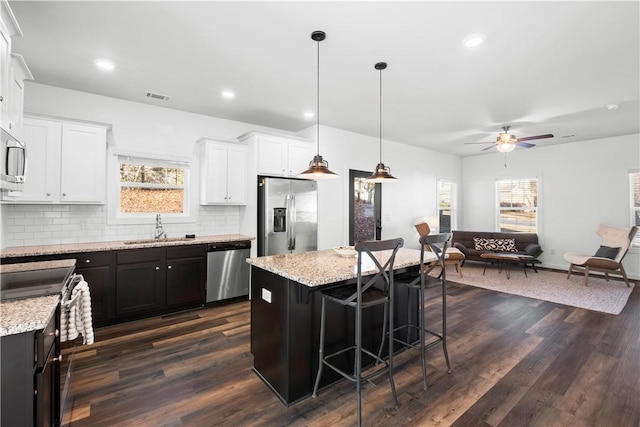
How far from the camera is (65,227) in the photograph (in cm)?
363

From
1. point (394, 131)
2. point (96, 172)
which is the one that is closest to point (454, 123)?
point (394, 131)

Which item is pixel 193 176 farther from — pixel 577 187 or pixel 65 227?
pixel 577 187

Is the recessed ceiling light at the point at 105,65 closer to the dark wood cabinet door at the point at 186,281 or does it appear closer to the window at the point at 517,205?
the dark wood cabinet door at the point at 186,281

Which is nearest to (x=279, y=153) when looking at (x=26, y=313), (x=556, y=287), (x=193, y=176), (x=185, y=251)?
(x=193, y=176)

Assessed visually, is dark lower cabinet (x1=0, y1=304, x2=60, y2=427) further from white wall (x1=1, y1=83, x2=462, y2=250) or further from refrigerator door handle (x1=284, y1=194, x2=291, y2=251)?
refrigerator door handle (x1=284, y1=194, x2=291, y2=251)

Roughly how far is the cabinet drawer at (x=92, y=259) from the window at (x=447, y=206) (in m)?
7.00

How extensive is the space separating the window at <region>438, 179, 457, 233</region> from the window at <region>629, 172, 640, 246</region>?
3306mm

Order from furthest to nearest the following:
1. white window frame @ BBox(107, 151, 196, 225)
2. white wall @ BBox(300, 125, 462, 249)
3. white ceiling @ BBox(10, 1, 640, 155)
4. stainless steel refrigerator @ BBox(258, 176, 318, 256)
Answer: white wall @ BBox(300, 125, 462, 249) → stainless steel refrigerator @ BBox(258, 176, 318, 256) → white window frame @ BBox(107, 151, 196, 225) → white ceiling @ BBox(10, 1, 640, 155)

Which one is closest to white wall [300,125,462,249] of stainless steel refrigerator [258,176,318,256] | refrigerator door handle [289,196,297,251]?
stainless steel refrigerator [258,176,318,256]

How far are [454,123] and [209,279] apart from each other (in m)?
4.59

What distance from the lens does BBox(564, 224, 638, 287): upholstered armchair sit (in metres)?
5.20

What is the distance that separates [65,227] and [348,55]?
12.5ft

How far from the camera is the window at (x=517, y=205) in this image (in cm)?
716

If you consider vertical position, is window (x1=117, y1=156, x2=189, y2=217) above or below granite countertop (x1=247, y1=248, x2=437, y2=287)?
above
